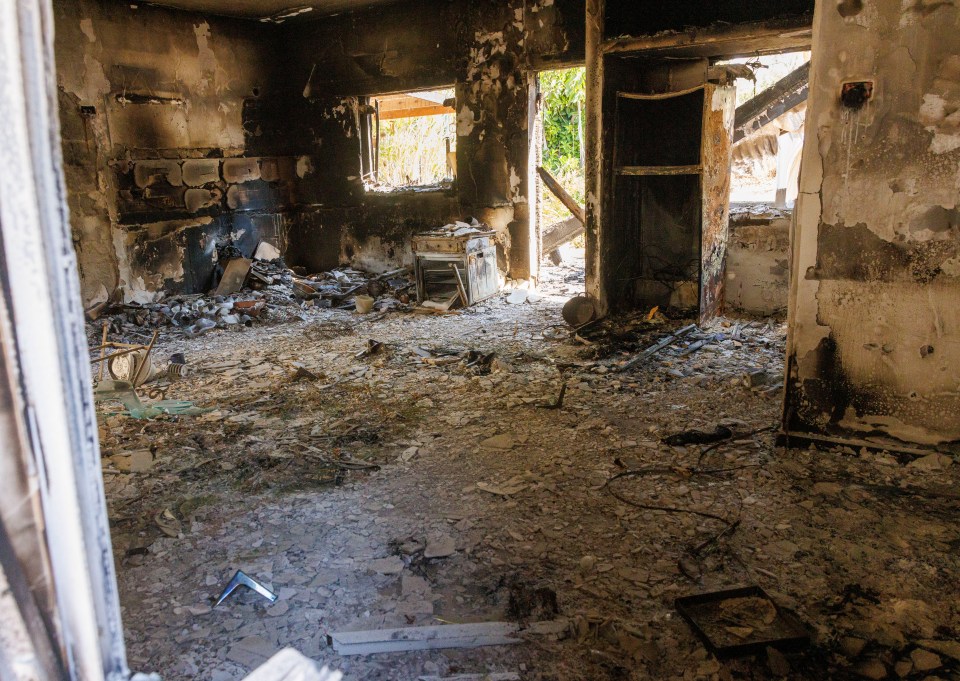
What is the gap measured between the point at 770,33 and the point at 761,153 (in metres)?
4.25

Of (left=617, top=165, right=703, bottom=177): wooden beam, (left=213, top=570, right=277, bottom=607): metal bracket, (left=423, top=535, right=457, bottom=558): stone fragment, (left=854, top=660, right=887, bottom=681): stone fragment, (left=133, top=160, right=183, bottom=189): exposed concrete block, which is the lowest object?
(left=854, top=660, right=887, bottom=681): stone fragment

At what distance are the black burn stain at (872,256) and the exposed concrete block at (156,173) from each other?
7.13 m

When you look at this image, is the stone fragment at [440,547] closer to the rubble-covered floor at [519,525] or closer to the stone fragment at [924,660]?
the rubble-covered floor at [519,525]

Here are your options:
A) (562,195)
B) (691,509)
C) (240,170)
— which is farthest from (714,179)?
(240,170)

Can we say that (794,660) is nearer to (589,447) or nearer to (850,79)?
(589,447)

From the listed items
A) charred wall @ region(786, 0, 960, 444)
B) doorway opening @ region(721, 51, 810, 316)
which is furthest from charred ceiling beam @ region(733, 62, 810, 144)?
charred wall @ region(786, 0, 960, 444)

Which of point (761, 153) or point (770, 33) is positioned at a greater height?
point (770, 33)

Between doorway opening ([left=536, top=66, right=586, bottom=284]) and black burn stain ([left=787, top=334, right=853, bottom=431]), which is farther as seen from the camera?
doorway opening ([left=536, top=66, right=586, bottom=284])

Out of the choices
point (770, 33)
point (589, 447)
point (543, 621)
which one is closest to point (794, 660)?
point (543, 621)

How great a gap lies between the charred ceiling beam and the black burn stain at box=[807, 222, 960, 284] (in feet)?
12.0

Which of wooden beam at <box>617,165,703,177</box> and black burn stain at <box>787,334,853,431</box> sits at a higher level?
wooden beam at <box>617,165,703,177</box>

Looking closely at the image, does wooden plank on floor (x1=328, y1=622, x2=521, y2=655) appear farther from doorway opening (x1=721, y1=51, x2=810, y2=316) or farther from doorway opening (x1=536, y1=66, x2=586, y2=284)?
doorway opening (x1=536, y1=66, x2=586, y2=284)

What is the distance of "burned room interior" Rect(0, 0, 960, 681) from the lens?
976 mm

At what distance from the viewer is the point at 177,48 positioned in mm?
7949
